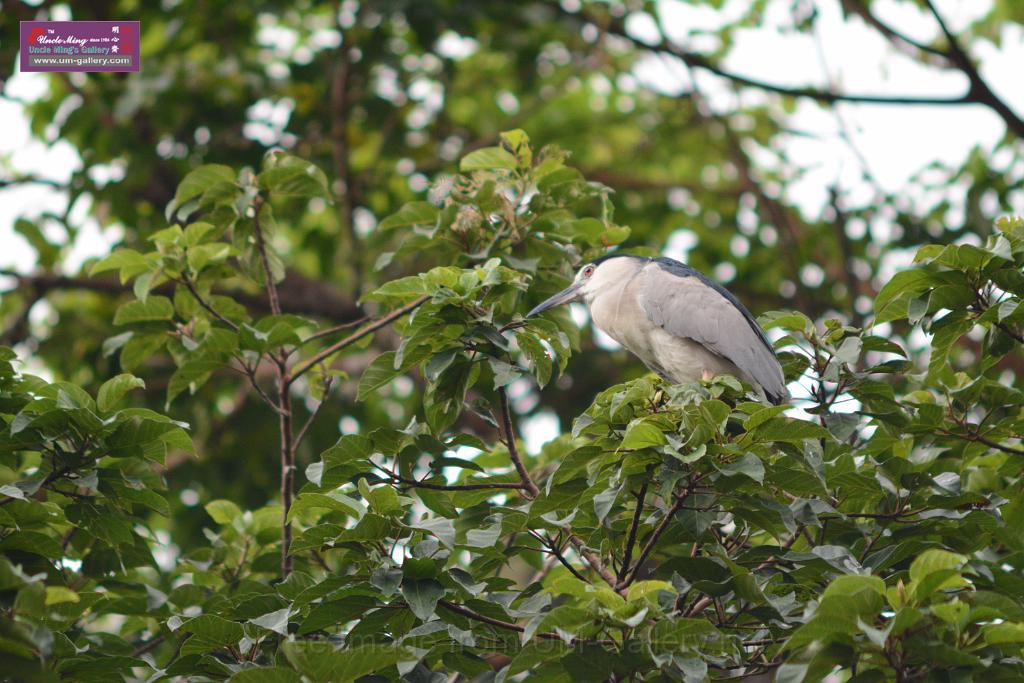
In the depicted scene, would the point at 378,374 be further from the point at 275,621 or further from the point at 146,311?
the point at 146,311

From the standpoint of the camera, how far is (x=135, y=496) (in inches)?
123

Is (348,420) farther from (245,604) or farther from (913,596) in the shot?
(913,596)

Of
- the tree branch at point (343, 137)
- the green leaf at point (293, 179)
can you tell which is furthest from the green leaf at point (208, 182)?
the tree branch at point (343, 137)

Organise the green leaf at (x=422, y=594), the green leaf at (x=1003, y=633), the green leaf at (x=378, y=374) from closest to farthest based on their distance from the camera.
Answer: the green leaf at (x=1003, y=633), the green leaf at (x=422, y=594), the green leaf at (x=378, y=374)

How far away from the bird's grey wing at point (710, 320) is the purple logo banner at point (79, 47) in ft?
11.1

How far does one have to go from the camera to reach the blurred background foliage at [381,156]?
616 cm

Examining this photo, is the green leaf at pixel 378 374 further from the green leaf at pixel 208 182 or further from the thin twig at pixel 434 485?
the green leaf at pixel 208 182

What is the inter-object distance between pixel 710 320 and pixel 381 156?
140 inches

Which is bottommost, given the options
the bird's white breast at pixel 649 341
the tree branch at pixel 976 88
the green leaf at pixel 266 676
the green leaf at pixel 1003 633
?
the green leaf at pixel 266 676

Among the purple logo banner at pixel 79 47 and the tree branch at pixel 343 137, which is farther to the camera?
the tree branch at pixel 343 137

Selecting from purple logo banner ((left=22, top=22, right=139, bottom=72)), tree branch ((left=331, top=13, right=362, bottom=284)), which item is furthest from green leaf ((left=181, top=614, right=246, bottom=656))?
purple logo banner ((left=22, top=22, right=139, bottom=72))

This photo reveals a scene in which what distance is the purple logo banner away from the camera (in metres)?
5.69

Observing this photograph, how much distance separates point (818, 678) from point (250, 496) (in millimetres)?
5125

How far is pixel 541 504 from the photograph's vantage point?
2875mm
